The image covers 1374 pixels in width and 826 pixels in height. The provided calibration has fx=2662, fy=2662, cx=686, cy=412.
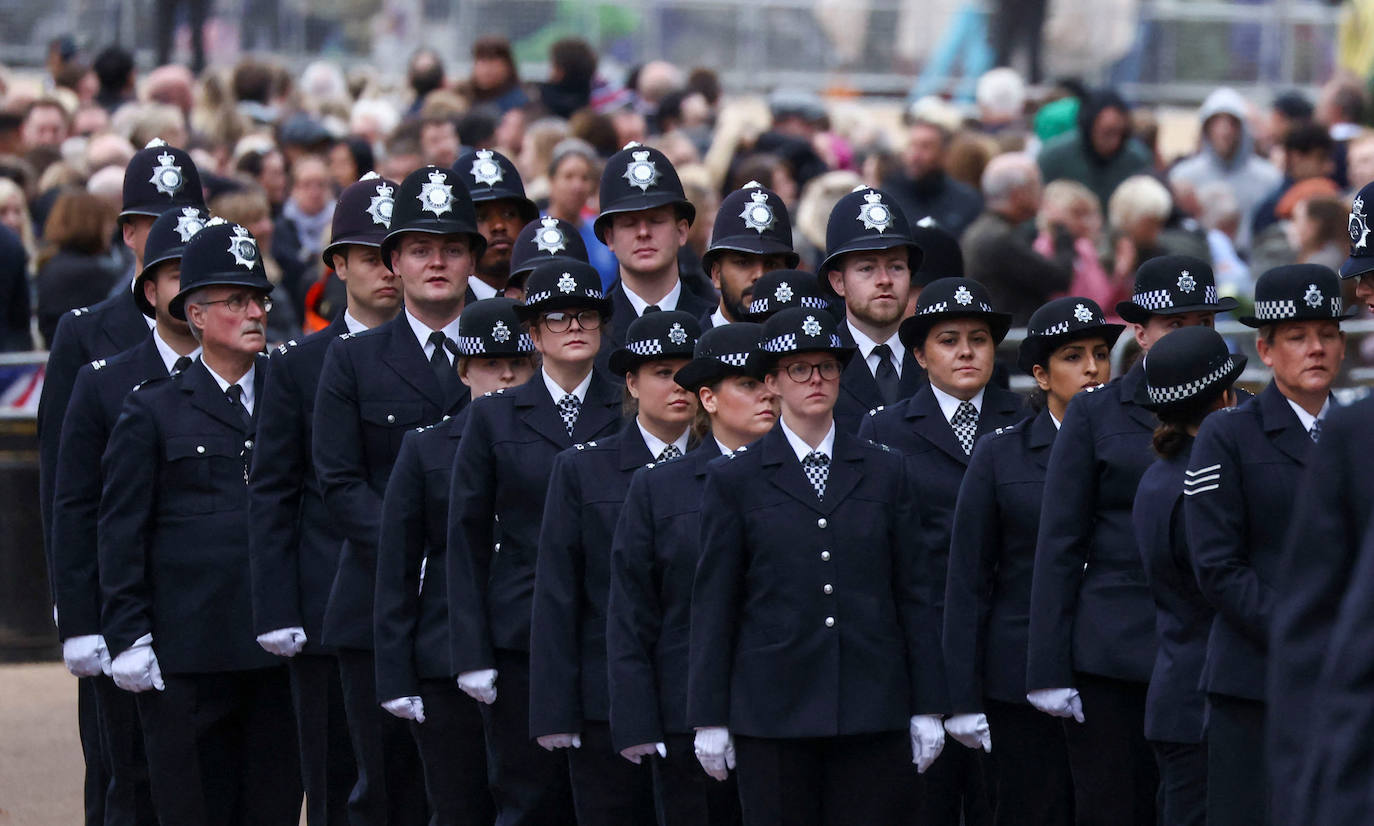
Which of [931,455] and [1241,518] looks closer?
[1241,518]

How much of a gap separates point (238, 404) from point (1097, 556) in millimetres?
2878

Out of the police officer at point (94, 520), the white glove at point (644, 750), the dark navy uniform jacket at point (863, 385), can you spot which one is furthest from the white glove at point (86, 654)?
the dark navy uniform jacket at point (863, 385)

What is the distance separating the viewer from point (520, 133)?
15.2 metres

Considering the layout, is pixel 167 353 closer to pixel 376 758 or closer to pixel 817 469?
pixel 376 758

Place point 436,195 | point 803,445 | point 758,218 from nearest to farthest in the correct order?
point 803,445 < point 436,195 < point 758,218

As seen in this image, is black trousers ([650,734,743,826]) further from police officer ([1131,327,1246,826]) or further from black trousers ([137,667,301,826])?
black trousers ([137,667,301,826])

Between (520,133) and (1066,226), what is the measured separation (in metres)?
3.50

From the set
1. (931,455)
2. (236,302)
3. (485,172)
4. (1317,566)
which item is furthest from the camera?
(485,172)

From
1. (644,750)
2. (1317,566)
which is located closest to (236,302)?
(644,750)

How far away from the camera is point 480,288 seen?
29.7 ft

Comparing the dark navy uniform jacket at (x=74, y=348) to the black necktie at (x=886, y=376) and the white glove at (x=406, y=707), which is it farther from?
the black necktie at (x=886, y=376)

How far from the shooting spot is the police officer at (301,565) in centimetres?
817

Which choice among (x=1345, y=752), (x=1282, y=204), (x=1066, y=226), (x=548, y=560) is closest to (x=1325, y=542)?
(x=1345, y=752)

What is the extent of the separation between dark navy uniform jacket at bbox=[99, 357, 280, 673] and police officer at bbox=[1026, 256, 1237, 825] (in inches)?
103
